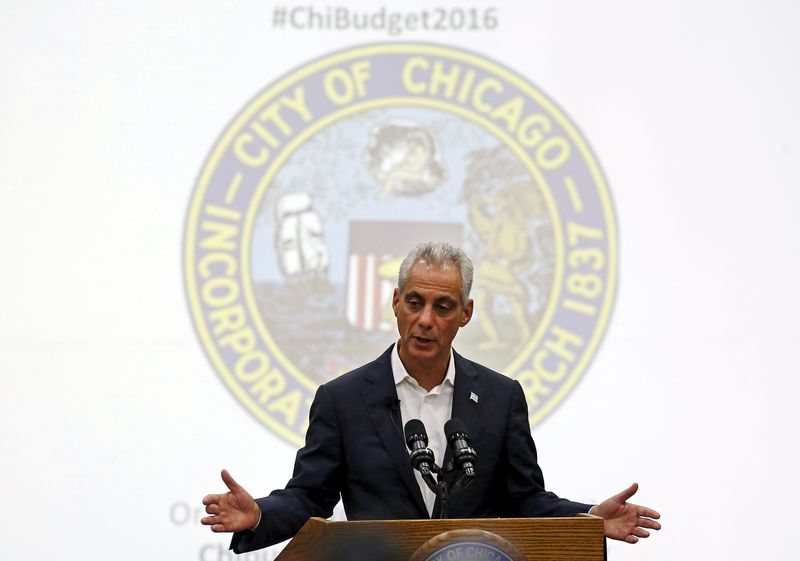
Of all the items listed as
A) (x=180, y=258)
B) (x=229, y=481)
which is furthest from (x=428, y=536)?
(x=180, y=258)

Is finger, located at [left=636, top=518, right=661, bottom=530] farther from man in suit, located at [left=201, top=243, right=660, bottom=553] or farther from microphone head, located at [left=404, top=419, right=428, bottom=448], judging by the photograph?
microphone head, located at [left=404, top=419, right=428, bottom=448]

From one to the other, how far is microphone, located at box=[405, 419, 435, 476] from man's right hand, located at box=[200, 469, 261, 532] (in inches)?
16.7

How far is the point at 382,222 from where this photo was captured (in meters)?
4.87

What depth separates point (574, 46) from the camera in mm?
4930

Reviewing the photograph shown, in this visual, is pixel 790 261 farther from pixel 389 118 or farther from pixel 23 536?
pixel 23 536

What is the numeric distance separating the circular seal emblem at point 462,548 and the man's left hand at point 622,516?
56cm

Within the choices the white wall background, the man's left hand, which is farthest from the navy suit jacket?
the white wall background

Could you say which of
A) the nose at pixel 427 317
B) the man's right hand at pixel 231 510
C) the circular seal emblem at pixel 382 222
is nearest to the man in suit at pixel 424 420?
the nose at pixel 427 317

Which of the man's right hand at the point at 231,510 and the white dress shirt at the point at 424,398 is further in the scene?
the white dress shirt at the point at 424,398

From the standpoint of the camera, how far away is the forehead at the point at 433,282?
2953 millimetres

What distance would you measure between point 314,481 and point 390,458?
0.22m

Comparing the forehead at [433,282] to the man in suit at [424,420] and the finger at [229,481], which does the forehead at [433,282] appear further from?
the finger at [229,481]

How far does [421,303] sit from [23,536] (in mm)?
2658

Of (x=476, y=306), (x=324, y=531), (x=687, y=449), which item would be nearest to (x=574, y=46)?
(x=476, y=306)
